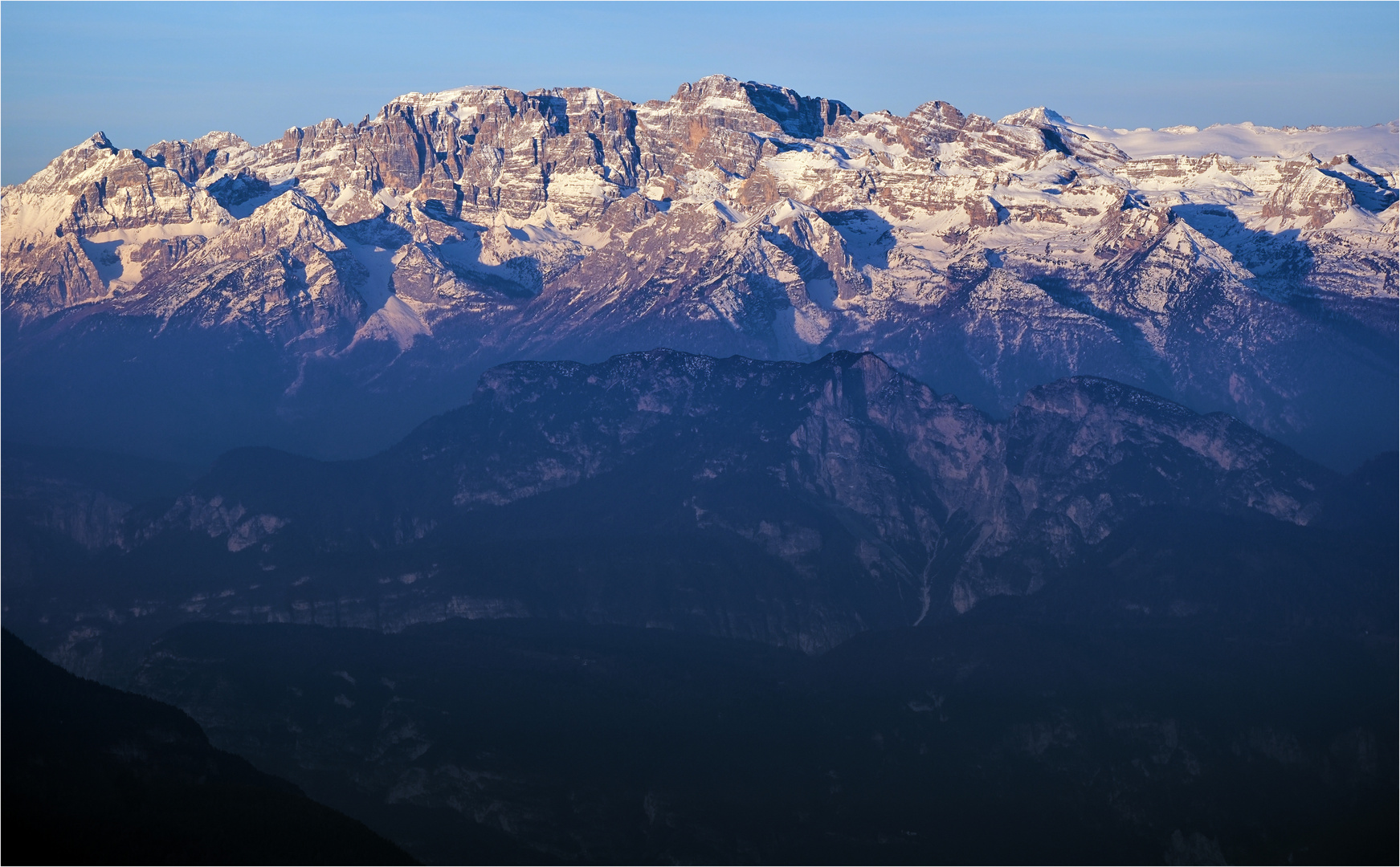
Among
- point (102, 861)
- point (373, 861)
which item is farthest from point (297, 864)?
point (102, 861)

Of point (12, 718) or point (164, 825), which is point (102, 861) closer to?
point (164, 825)

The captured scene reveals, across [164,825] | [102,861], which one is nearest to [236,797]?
[164,825]

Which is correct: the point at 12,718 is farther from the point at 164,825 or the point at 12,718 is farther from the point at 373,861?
the point at 373,861

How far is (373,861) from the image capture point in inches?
7456

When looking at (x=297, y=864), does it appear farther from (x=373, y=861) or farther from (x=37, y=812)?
(x=37, y=812)

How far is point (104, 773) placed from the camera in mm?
190500

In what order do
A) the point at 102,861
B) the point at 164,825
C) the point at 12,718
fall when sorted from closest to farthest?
the point at 102,861 → the point at 164,825 → the point at 12,718

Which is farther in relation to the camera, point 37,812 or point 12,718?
point 12,718

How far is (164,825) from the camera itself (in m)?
184

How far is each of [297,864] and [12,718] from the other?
3732 centimetres

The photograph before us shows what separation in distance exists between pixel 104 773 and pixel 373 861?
1123 inches

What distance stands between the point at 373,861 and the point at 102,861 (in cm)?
2806

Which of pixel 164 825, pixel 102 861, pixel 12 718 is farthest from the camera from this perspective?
pixel 12 718

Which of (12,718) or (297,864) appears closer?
(297,864)
